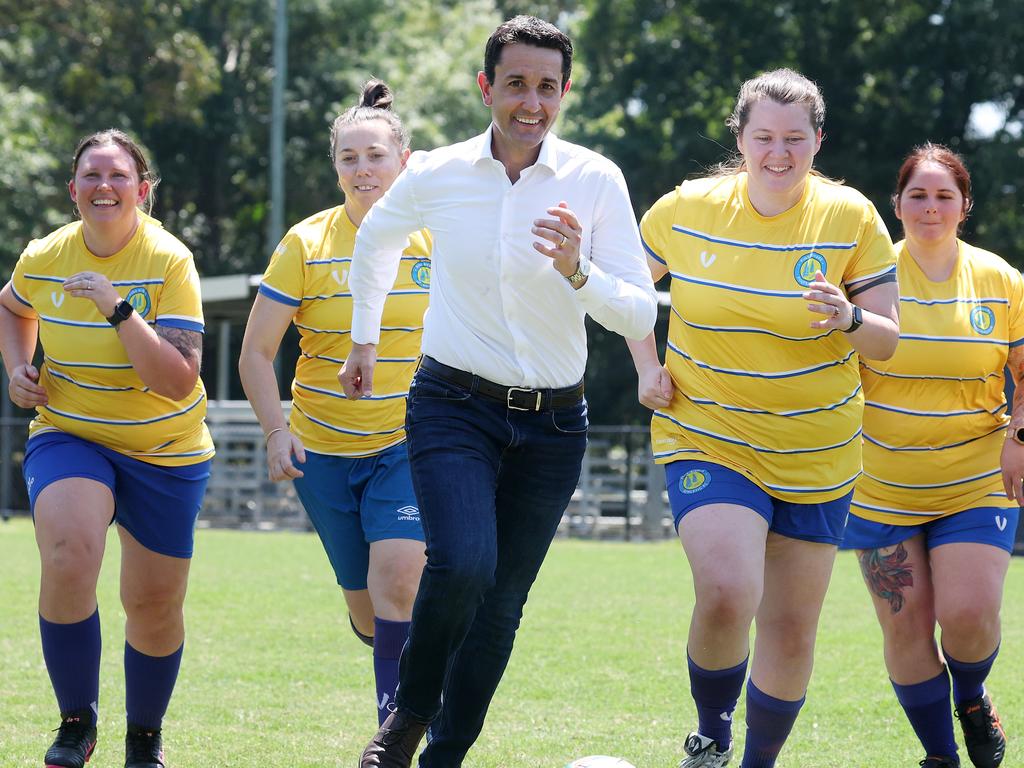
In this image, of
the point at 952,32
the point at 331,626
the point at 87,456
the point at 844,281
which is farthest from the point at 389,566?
the point at 952,32

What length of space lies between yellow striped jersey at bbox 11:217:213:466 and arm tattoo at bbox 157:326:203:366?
3 centimetres

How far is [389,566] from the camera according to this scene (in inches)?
217

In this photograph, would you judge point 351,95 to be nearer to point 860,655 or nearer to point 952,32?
point 952,32

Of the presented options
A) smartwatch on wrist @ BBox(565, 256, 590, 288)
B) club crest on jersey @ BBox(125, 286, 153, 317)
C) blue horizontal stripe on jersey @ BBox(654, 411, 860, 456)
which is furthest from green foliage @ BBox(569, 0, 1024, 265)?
smartwatch on wrist @ BBox(565, 256, 590, 288)

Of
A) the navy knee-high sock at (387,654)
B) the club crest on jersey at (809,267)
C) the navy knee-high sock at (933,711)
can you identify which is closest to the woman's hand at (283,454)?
the navy knee-high sock at (387,654)

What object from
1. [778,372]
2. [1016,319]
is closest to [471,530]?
[778,372]

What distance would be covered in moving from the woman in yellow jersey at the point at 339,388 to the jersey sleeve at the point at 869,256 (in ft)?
5.48

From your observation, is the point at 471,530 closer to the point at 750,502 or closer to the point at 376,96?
the point at 750,502

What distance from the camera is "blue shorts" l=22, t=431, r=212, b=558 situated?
535 centimetres

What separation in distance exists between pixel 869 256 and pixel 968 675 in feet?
5.83

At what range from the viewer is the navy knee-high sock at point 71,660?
5254mm

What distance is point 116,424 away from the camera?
17.7ft

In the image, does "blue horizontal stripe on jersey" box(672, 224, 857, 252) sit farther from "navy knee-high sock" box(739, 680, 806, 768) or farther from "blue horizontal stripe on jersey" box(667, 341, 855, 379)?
"navy knee-high sock" box(739, 680, 806, 768)

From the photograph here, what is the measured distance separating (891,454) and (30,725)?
3781mm
